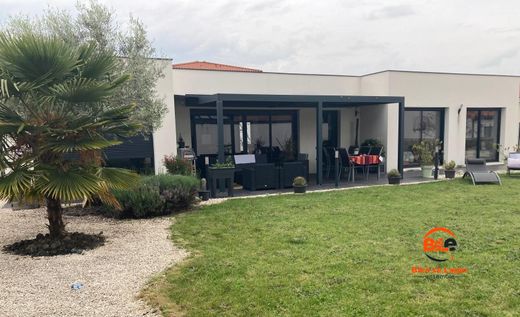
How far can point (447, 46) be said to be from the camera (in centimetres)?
1334

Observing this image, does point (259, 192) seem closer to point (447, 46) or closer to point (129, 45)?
point (129, 45)

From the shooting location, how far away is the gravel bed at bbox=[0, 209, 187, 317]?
359cm

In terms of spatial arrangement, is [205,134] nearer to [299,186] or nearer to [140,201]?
[299,186]

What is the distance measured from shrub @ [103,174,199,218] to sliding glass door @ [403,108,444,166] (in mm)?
9927

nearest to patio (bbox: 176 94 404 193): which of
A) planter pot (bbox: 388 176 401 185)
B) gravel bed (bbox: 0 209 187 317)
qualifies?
planter pot (bbox: 388 176 401 185)

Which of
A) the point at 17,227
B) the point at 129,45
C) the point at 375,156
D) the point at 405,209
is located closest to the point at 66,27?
the point at 129,45

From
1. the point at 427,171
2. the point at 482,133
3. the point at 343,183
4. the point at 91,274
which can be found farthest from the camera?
the point at 482,133

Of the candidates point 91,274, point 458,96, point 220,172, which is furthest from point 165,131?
point 458,96

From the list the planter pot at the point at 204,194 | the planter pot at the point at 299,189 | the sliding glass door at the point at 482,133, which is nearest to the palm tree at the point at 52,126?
the planter pot at the point at 204,194

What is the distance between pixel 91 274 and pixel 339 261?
9.86 ft

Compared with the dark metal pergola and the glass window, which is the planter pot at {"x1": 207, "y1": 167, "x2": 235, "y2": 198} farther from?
the glass window

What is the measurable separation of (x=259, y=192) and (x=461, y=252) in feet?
19.3

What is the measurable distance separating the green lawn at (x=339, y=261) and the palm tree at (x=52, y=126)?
1697mm

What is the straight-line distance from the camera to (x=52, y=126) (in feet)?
17.0
